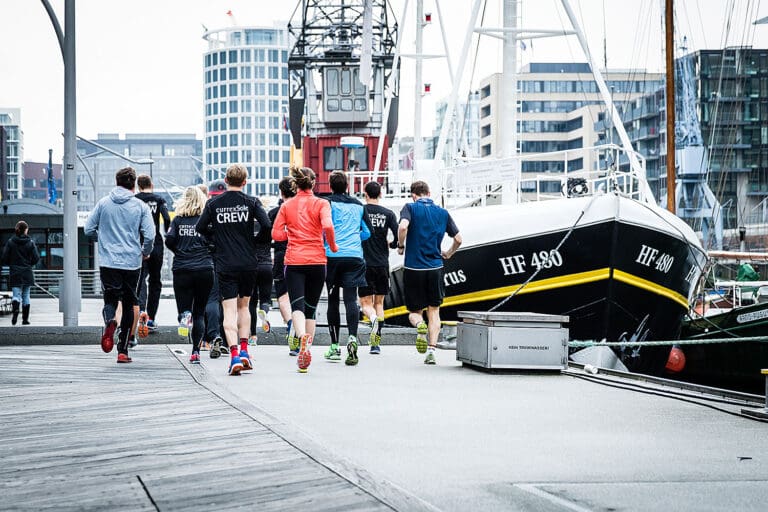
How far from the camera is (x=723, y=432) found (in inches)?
267

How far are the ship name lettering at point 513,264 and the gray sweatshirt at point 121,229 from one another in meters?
5.14

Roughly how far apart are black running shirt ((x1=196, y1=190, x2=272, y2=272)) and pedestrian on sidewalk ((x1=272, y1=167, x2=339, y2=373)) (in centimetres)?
38

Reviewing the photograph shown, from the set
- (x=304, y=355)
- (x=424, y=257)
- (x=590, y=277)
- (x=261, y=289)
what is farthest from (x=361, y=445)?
(x=590, y=277)

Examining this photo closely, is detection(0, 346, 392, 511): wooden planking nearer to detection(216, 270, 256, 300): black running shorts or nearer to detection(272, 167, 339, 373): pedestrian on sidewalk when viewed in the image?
detection(216, 270, 256, 300): black running shorts

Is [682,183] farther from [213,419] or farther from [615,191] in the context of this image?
[213,419]

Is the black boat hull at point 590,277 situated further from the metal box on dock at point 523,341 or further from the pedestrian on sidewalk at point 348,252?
the metal box on dock at point 523,341

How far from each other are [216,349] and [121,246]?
5.12 ft

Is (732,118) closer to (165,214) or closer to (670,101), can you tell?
(670,101)

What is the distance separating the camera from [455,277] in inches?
591

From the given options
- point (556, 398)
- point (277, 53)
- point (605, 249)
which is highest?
point (277, 53)

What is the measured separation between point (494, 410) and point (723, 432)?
64.0 inches

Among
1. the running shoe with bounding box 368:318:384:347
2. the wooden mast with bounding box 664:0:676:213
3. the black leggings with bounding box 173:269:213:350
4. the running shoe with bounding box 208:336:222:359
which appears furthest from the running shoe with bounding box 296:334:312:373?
the wooden mast with bounding box 664:0:676:213

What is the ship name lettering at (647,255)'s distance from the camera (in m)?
14.1

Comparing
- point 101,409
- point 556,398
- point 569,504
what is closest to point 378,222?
point 556,398
